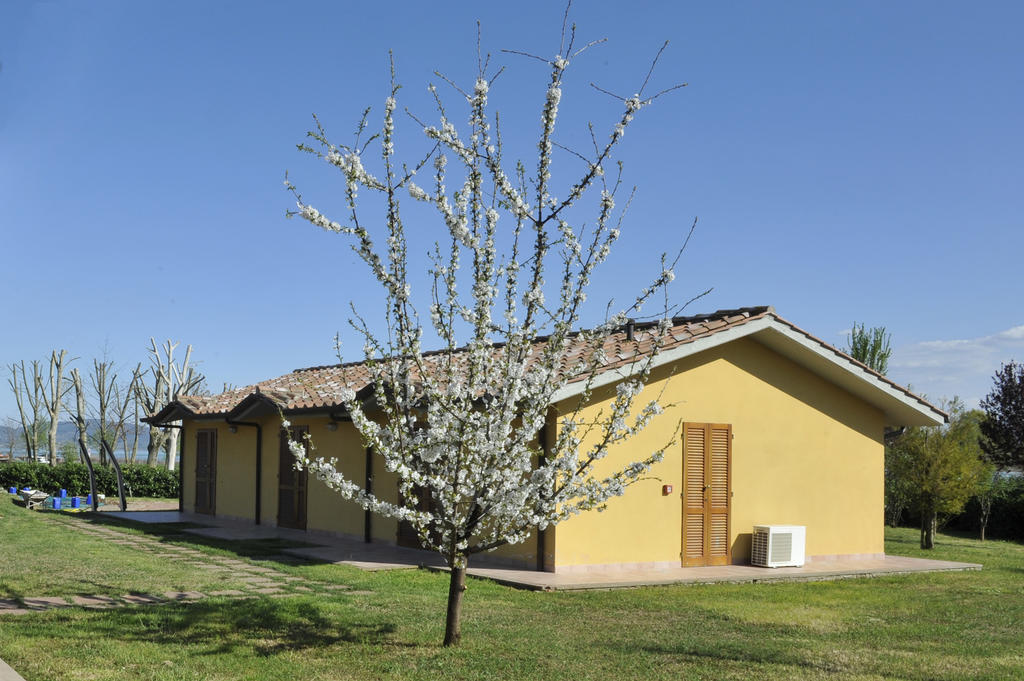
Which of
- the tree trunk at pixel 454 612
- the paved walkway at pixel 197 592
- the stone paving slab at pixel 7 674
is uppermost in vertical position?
the tree trunk at pixel 454 612

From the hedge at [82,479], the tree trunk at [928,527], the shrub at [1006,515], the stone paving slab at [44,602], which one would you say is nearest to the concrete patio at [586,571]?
the tree trunk at [928,527]

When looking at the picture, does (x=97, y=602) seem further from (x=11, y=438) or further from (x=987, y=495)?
(x=11, y=438)

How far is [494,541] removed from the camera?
7211 mm

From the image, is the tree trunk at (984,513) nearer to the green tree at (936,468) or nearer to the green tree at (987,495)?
the green tree at (987,495)

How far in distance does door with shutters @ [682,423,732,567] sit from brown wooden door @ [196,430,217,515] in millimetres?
11464

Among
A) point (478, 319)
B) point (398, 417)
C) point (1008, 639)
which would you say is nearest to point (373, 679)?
point (398, 417)

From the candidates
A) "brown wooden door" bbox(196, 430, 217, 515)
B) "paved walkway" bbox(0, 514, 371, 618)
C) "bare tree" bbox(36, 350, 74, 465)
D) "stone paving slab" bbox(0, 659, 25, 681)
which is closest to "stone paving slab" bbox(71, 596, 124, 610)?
"paved walkway" bbox(0, 514, 371, 618)

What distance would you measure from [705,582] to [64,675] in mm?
A: 7962

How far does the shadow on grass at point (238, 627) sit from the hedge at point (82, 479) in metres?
22.5

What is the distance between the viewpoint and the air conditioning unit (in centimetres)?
1386

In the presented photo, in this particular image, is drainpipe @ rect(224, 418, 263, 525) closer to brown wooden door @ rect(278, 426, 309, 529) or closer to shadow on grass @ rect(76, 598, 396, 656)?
brown wooden door @ rect(278, 426, 309, 529)

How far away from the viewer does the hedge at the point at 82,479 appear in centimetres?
2925

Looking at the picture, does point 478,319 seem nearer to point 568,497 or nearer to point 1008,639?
point 568,497

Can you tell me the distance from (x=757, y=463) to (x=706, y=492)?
3.73 ft
